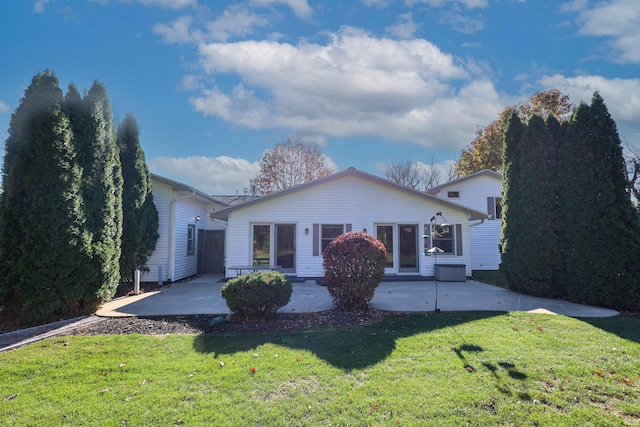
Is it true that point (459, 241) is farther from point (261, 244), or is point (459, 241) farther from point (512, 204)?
point (261, 244)

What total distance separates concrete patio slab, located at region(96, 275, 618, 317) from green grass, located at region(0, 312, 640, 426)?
1902mm

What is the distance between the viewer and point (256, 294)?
A: 243 inches

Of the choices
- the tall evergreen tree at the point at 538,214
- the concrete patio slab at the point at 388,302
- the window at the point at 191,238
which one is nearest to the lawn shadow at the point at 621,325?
the concrete patio slab at the point at 388,302

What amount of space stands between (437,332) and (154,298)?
7.94m

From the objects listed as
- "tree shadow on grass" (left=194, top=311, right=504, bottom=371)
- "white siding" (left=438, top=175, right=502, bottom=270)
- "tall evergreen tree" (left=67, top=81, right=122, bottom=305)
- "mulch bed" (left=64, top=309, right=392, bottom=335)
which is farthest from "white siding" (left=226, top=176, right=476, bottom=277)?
"tree shadow on grass" (left=194, top=311, right=504, bottom=371)

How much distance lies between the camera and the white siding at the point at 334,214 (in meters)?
12.8

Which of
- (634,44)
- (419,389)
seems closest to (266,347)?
(419,389)

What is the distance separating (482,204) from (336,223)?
30.1 feet

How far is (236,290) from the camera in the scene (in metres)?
6.23

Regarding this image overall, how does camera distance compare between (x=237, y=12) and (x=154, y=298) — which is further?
(x=154, y=298)

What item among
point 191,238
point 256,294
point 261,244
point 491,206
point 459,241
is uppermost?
point 491,206

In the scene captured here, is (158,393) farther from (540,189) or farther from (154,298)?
(540,189)

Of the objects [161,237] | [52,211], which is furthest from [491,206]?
[52,211]

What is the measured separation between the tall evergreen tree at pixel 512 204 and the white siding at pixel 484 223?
635cm
